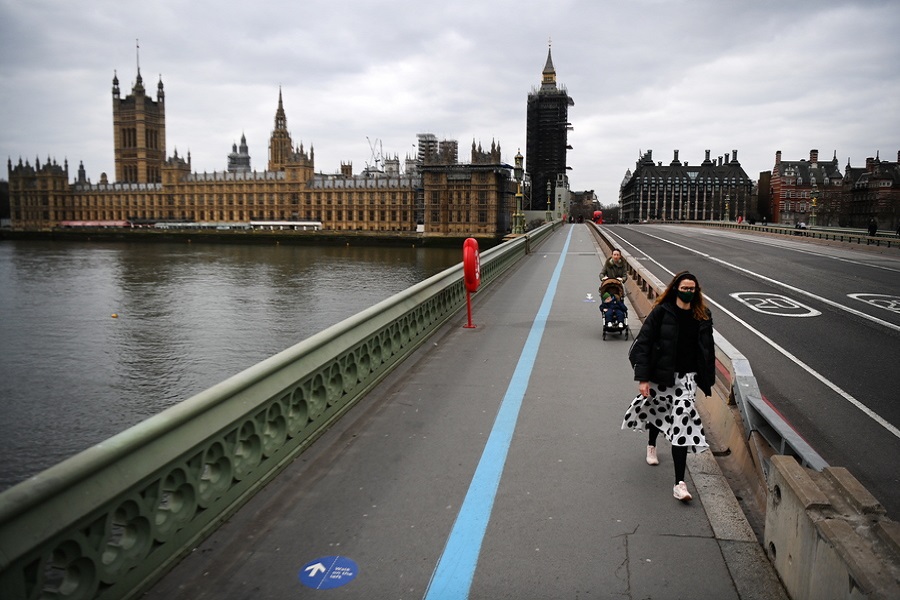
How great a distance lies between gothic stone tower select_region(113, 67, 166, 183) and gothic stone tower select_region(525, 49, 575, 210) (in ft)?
361

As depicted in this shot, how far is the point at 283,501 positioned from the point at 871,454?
5462 millimetres

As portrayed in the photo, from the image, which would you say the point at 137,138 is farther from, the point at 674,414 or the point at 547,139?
the point at 674,414

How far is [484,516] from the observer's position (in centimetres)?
445

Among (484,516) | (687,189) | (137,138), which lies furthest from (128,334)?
(137,138)

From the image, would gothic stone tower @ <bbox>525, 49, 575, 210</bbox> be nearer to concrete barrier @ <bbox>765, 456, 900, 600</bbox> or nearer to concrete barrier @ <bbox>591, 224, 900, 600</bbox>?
concrete barrier @ <bbox>591, 224, 900, 600</bbox>

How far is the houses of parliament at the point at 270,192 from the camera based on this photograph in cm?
14375

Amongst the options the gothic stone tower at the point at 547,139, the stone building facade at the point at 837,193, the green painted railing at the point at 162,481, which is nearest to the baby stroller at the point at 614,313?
the green painted railing at the point at 162,481

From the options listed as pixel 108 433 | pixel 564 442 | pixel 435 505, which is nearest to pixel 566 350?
pixel 564 442

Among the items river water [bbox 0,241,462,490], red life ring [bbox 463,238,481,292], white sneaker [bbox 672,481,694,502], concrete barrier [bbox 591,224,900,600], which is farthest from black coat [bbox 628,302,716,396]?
river water [bbox 0,241,462,490]

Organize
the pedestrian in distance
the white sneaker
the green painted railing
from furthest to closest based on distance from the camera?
1. the pedestrian in distance
2. the white sneaker
3. the green painted railing

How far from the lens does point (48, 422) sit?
18719 mm

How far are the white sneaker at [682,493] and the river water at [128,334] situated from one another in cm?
1425

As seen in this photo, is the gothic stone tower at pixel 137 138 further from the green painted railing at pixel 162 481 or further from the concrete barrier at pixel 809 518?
the concrete barrier at pixel 809 518

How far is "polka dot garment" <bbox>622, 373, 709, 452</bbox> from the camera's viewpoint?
4793mm
